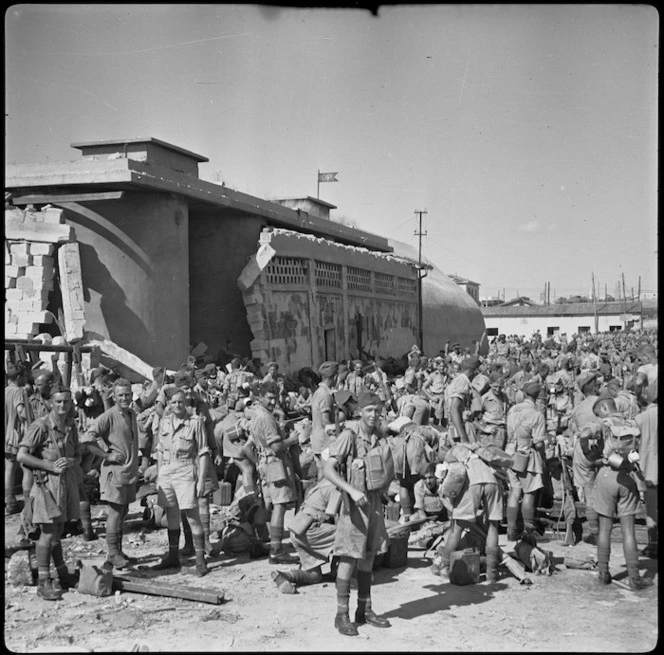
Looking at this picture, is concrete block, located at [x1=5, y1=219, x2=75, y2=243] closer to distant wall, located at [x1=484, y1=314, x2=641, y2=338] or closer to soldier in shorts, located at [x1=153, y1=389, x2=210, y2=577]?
soldier in shorts, located at [x1=153, y1=389, x2=210, y2=577]

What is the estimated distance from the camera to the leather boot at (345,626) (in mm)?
6114

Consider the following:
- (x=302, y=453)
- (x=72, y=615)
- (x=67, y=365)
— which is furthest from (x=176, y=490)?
(x=67, y=365)

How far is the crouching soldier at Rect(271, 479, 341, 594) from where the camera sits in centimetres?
723

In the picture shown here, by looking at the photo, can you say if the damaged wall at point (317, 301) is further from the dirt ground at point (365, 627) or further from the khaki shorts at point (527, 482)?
the dirt ground at point (365, 627)

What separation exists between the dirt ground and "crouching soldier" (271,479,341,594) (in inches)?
5.0

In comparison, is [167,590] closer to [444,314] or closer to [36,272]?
[36,272]

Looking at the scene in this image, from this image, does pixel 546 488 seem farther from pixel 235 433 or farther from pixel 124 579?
pixel 124 579

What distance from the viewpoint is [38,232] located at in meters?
18.0

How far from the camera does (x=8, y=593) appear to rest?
7.24m

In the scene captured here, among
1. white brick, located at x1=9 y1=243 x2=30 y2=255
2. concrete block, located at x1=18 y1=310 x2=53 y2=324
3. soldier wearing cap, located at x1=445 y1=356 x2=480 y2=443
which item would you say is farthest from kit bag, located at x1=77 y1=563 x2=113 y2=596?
white brick, located at x1=9 y1=243 x2=30 y2=255

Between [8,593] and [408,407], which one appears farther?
[408,407]

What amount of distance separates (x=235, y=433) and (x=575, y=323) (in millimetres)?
76077

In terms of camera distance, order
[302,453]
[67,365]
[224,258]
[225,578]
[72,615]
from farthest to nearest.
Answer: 1. [224,258]
2. [67,365]
3. [302,453]
4. [225,578]
5. [72,615]

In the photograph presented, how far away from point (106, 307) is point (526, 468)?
12958mm
